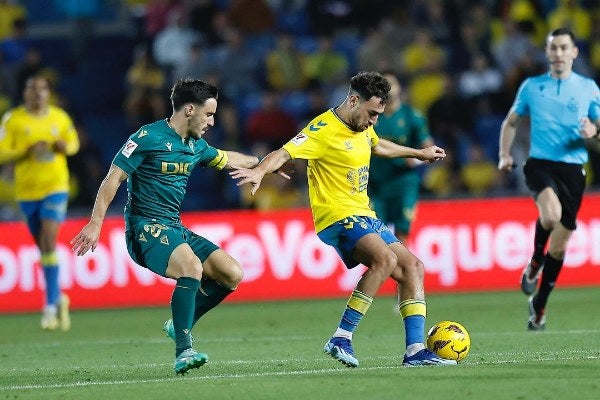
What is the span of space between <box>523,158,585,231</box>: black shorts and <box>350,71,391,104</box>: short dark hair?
2938 millimetres

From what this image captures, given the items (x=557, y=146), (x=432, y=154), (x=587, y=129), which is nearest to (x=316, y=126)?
(x=432, y=154)

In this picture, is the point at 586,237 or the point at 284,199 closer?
the point at 586,237

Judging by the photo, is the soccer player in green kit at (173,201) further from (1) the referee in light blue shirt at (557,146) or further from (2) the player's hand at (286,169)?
(1) the referee in light blue shirt at (557,146)

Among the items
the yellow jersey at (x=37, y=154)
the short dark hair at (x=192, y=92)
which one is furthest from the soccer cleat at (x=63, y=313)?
the short dark hair at (x=192, y=92)

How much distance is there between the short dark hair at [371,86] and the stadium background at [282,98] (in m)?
7.58

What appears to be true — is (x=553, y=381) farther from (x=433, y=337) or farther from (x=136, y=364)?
(x=136, y=364)

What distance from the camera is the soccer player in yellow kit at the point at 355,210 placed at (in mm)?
8742

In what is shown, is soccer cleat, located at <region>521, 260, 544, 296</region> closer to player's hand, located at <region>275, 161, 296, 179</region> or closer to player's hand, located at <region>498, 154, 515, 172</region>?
player's hand, located at <region>498, 154, 515, 172</region>

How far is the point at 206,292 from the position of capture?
937 cm

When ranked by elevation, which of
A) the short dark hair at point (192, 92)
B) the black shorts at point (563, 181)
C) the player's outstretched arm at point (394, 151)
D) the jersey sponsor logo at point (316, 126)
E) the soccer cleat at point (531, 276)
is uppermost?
the short dark hair at point (192, 92)

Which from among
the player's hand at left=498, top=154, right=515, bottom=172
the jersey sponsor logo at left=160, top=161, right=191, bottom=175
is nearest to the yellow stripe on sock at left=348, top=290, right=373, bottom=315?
the jersey sponsor logo at left=160, top=161, right=191, bottom=175

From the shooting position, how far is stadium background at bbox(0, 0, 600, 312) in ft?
53.8

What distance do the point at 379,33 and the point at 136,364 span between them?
11572 mm

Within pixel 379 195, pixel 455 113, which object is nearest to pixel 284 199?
pixel 455 113
